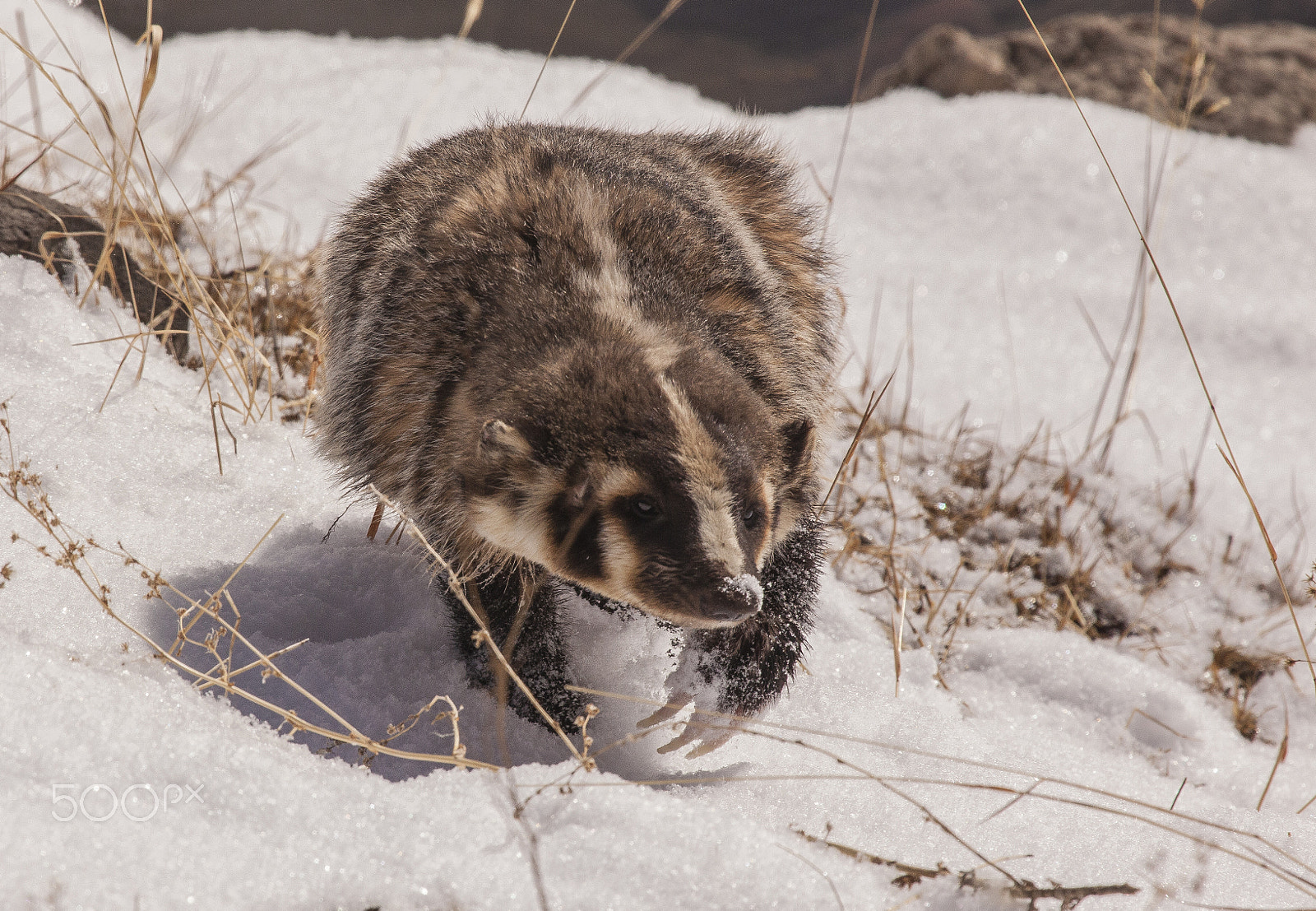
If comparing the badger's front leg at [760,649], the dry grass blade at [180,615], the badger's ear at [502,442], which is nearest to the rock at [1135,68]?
the badger's front leg at [760,649]

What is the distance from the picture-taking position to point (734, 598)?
1.82 metres

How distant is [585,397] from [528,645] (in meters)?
0.78

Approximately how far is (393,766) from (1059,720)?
82.6 inches

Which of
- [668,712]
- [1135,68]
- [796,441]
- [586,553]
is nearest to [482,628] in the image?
[586,553]

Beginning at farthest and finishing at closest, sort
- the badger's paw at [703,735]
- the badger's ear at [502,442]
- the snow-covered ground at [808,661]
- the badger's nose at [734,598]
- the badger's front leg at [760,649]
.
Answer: the badger's front leg at [760,649], the badger's paw at [703,735], the badger's ear at [502,442], the badger's nose at [734,598], the snow-covered ground at [808,661]

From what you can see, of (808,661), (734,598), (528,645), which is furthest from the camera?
(808,661)

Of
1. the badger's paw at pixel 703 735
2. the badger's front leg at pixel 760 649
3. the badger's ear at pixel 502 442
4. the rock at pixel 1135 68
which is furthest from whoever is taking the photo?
the rock at pixel 1135 68

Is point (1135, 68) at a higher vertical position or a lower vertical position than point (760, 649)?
higher

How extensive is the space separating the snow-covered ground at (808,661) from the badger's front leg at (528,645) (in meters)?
0.09

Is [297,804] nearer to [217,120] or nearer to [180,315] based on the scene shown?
[180,315]

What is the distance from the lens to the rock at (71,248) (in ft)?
10.4

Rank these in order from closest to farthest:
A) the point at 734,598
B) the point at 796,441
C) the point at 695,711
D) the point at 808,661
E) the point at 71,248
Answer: the point at 734,598 < the point at 796,441 < the point at 695,711 < the point at 808,661 < the point at 71,248

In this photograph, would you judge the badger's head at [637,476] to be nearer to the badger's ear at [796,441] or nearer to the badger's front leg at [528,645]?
the badger's ear at [796,441]

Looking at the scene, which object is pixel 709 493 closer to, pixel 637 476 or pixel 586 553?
pixel 637 476
